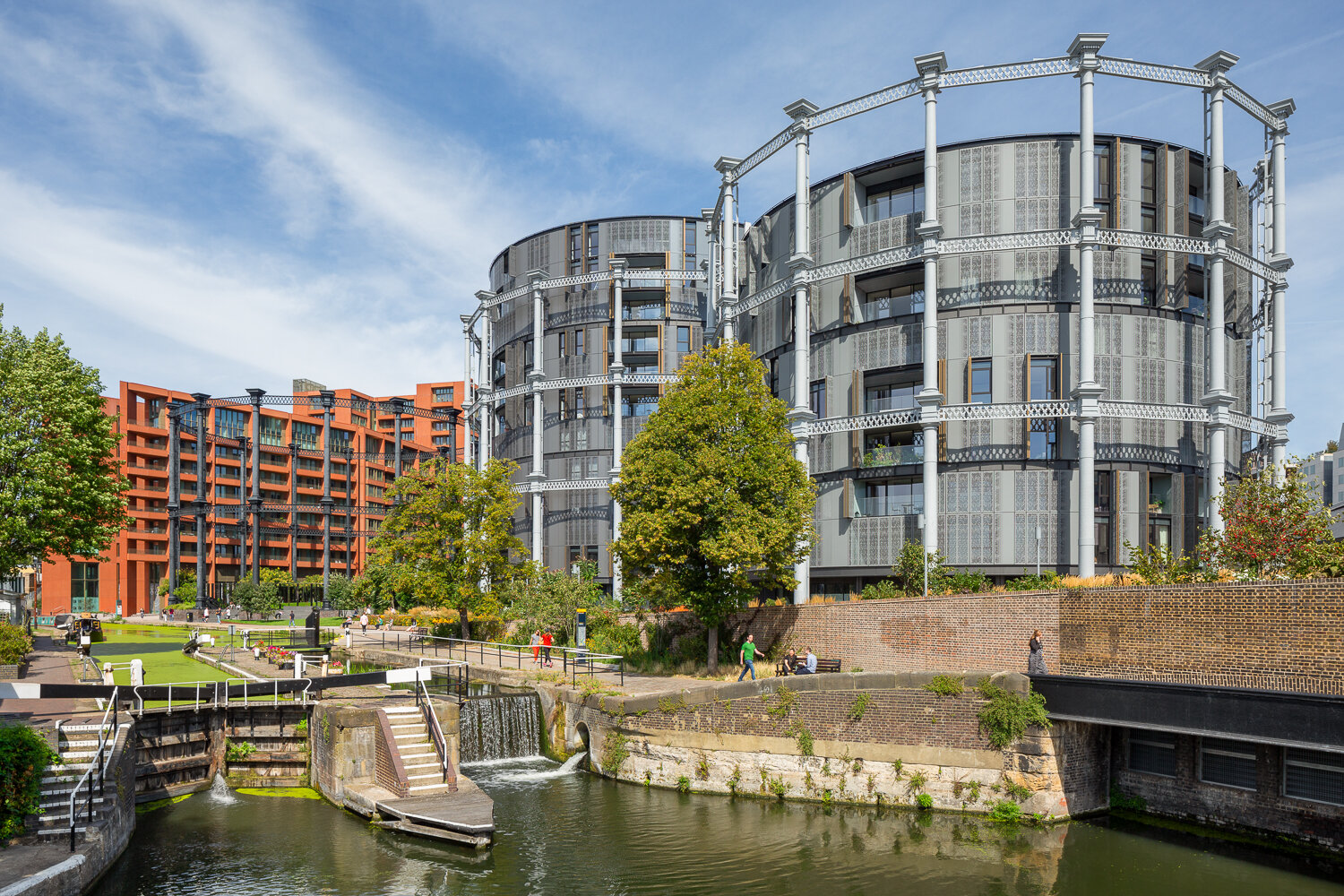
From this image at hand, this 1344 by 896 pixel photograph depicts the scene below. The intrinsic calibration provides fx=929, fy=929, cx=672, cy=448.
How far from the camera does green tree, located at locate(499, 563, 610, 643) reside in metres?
41.1

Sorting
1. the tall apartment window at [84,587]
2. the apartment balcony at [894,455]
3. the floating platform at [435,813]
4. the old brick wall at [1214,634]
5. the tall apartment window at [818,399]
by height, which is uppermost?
the tall apartment window at [818,399]

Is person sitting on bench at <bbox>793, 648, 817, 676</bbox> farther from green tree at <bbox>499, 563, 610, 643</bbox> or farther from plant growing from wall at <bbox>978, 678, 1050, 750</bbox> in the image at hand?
green tree at <bbox>499, 563, 610, 643</bbox>

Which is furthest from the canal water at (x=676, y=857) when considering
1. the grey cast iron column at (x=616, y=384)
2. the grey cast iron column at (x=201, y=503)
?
the grey cast iron column at (x=201, y=503)

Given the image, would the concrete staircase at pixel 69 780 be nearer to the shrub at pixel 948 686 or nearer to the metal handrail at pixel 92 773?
the metal handrail at pixel 92 773

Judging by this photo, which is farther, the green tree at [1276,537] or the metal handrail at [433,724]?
the metal handrail at [433,724]

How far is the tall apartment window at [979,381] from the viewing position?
123ft

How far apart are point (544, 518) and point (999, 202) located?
113 feet

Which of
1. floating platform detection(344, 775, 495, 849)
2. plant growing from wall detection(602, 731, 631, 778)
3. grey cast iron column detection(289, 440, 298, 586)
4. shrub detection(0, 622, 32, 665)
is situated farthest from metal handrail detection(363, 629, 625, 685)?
grey cast iron column detection(289, 440, 298, 586)

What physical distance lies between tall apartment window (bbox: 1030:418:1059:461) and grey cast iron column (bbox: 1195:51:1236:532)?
5534 mm

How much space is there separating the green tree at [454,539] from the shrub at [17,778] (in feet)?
87.7

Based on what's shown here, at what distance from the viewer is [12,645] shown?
2981 cm

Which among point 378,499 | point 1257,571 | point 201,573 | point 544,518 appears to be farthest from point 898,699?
point 378,499

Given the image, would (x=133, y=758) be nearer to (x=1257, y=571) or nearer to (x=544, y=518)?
(x=1257, y=571)

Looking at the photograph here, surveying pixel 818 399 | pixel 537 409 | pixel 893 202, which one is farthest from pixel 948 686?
pixel 537 409
